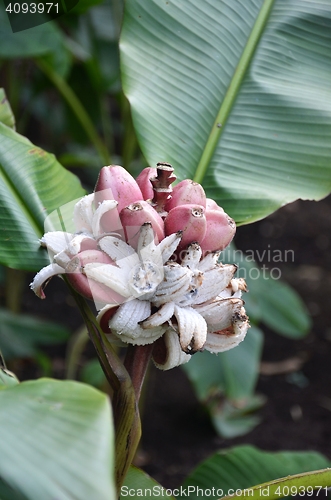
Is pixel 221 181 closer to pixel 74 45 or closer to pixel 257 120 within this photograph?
pixel 257 120

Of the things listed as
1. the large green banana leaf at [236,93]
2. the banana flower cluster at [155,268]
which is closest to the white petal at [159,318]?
the banana flower cluster at [155,268]

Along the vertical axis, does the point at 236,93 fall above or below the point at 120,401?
above

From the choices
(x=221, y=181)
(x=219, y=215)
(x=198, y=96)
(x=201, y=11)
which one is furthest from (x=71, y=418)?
(x=201, y=11)


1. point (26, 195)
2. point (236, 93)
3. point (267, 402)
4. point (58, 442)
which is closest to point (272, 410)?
point (267, 402)

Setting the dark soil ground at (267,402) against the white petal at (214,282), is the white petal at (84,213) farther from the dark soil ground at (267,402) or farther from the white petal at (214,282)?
the dark soil ground at (267,402)

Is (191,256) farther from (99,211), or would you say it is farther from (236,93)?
(236,93)

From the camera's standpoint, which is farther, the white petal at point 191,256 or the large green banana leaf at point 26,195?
the large green banana leaf at point 26,195
